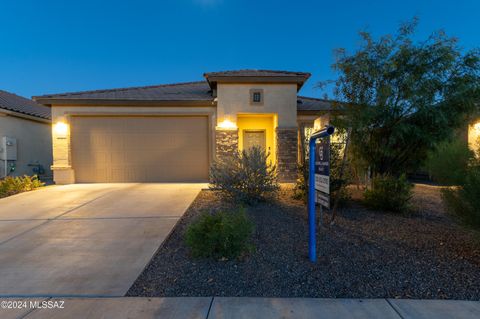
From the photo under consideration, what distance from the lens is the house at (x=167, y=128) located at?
9.75 meters

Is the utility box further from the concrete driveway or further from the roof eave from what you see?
the concrete driveway

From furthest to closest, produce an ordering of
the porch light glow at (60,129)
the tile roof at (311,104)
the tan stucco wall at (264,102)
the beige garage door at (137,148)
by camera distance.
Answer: the tile roof at (311,104)
the beige garage door at (137,148)
the porch light glow at (60,129)
the tan stucco wall at (264,102)

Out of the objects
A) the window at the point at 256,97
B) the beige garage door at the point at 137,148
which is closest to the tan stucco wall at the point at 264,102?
the window at the point at 256,97

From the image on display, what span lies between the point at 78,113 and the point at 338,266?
1068cm

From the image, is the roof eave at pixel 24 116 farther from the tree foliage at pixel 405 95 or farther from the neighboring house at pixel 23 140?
the tree foliage at pixel 405 95

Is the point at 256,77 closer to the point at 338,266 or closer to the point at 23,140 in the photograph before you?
the point at 338,266

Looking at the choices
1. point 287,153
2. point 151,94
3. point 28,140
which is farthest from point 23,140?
point 287,153

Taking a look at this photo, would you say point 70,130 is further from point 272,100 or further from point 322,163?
point 322,163

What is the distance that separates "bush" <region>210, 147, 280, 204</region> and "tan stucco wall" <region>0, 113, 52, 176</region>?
35.9 ft

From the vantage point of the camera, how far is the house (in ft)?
32.0

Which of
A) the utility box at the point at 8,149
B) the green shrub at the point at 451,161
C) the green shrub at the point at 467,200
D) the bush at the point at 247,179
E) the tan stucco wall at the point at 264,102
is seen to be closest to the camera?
the green shrub at the point at 467,200

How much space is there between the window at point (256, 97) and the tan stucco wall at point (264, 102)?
118 millimetres

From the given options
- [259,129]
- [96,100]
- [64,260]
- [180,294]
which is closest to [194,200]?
[64,260]

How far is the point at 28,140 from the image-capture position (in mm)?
12203
